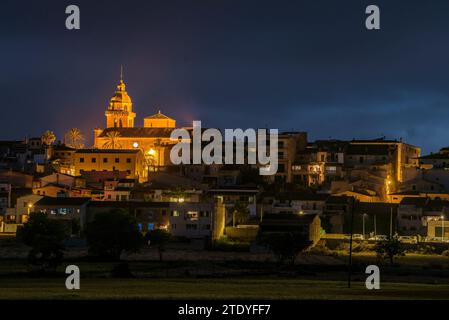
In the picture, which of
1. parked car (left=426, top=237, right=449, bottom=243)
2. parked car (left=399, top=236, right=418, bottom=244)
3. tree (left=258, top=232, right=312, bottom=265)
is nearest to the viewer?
tree (left=258, top=232, right=312, bottom=265)

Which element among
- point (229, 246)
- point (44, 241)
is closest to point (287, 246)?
point (229, 246)

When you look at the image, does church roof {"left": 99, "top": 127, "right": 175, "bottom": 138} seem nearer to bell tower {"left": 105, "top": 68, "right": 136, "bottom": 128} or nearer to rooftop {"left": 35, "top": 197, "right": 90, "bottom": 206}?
bell tower {"left": 105, "top": 68, "right": 136, "bottom": 128}

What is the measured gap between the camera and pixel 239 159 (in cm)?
8475

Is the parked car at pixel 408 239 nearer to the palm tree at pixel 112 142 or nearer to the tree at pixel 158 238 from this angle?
the tree at pixel 158 238

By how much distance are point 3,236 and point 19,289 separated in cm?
3037

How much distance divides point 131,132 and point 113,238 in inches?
1830

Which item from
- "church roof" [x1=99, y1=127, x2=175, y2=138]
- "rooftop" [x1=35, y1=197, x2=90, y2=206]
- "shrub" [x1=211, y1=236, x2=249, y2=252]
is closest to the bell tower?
"church roof" [x1=99, y1=127, x2=175, y2=138]

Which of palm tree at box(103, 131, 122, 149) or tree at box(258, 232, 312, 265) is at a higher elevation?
palm tree at box(103, 131, 122, 149)

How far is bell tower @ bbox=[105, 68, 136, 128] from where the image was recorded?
107m

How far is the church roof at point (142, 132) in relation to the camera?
94812 mm

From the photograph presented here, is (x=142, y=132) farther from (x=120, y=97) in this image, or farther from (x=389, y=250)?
(x=389, y=250)

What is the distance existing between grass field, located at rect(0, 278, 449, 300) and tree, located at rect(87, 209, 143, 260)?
11.6m
